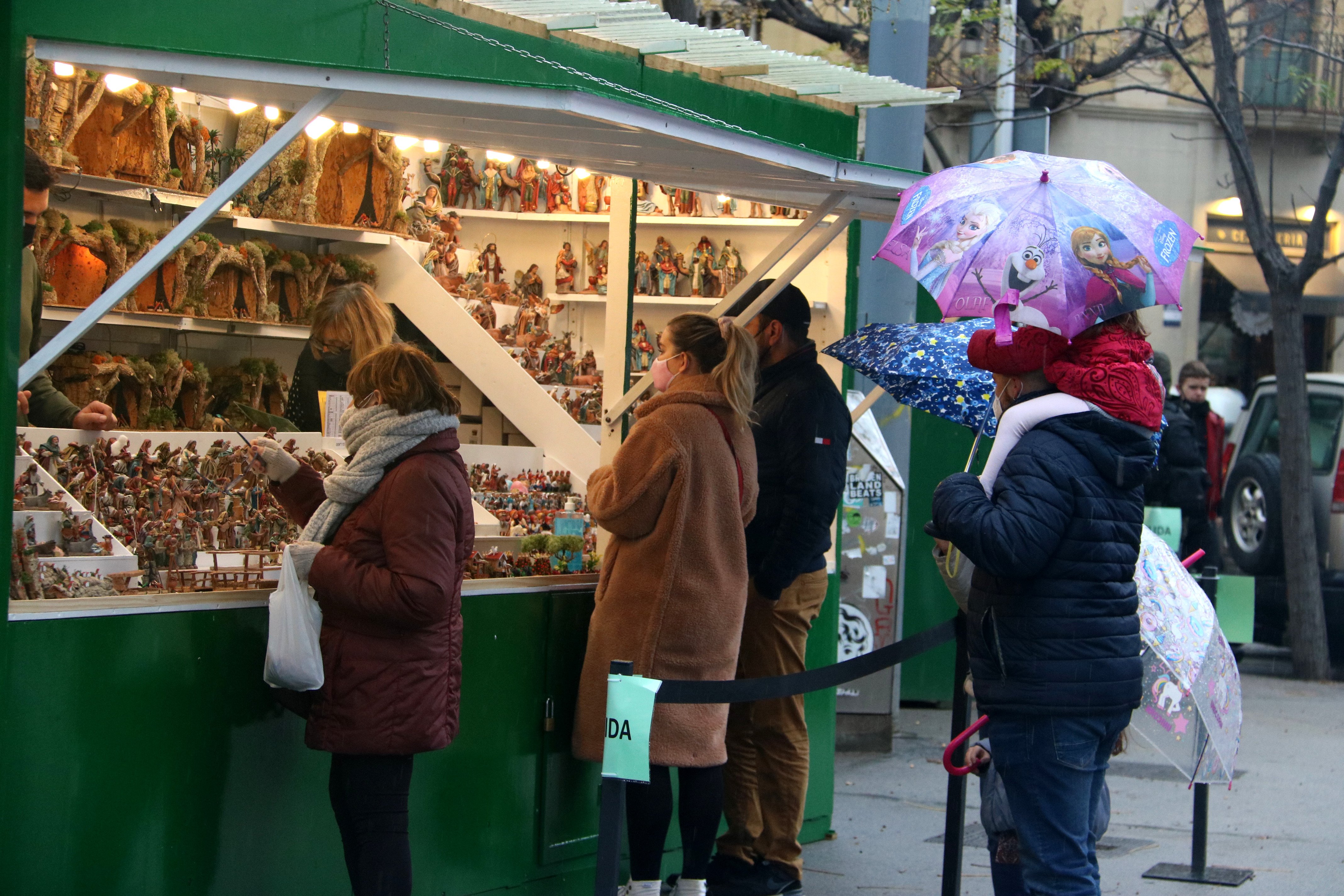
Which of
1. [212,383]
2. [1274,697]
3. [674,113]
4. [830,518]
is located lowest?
[1274,697]

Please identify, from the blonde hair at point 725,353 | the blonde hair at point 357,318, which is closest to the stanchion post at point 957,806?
the blonde hair at point 725,353

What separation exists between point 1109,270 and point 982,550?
2.72ft

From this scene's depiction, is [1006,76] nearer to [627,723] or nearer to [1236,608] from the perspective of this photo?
[1236,608]

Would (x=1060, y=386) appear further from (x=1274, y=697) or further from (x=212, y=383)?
(x=1274, y=697)

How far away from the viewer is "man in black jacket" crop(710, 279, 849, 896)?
213 inches

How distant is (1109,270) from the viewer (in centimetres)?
390

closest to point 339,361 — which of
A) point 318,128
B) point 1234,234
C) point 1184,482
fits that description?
point 318,128

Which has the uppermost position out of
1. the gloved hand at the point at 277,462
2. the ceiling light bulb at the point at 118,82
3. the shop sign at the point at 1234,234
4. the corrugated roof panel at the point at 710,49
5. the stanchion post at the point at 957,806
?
the shop sign at the point at 1234,234

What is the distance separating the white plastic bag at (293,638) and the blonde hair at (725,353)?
158cm

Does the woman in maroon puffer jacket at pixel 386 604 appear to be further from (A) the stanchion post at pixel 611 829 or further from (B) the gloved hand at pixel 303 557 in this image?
(A) the stanchion post at pixel 611 829

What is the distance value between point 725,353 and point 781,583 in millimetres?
891

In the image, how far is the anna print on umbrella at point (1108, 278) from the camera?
3854 mm

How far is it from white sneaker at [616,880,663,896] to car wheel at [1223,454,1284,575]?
830 centimetres

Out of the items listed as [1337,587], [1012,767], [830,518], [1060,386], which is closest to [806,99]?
[830,518]
